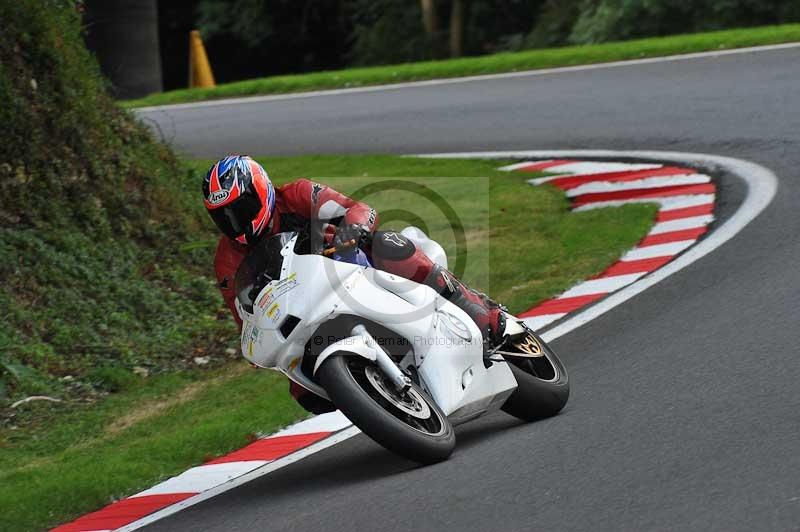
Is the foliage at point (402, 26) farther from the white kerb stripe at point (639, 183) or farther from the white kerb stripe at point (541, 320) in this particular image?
the white kerb stripe at point (541, 320)

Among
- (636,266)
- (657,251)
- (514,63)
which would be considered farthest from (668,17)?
(636,266)

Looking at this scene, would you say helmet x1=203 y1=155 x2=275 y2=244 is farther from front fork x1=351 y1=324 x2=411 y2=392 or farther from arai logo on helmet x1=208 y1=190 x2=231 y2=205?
front fork x1=351 y1=324 x2=411 y2=392

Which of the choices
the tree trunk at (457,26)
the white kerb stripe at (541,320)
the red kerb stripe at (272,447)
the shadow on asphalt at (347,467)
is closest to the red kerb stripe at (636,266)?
the white kerb stripe at (541,320)

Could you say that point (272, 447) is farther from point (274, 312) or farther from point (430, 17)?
point (430, 17)

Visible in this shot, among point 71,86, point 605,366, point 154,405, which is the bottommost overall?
point 154,405

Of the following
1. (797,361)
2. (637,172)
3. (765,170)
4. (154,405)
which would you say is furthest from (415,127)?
(797,361)

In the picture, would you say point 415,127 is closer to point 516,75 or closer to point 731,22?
point 516,75

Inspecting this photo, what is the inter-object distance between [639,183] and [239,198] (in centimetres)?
624

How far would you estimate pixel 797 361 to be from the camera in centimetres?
654

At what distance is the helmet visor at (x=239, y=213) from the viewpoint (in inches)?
231

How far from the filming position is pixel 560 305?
8625 millimetres

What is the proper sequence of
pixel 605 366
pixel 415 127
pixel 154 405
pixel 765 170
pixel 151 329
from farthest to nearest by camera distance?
pixel 415 127 < pixel 765 170 < pixel 151 329 < pixel 154 405 < pixel 605 366

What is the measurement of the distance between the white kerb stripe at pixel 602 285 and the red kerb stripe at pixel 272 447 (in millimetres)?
2580

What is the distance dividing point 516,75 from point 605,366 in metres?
12.4
